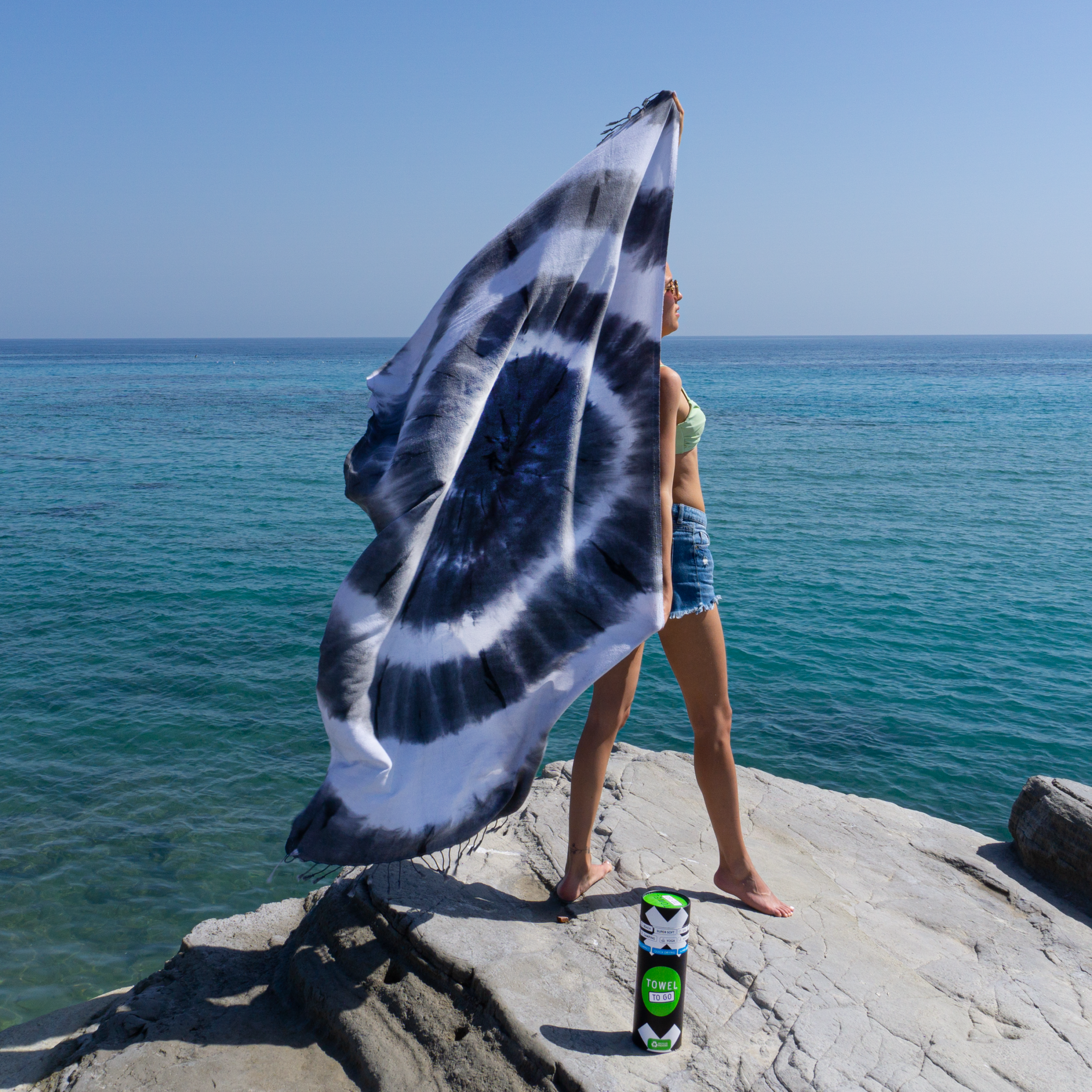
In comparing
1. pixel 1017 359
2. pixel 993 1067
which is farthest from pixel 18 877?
pixel 1017 359

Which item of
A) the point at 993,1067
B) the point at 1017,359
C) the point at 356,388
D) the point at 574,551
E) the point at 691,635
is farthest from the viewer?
the point at 1017,359

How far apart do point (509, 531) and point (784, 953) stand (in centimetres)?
193

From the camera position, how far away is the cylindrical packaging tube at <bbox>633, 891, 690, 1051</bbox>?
2.71 m

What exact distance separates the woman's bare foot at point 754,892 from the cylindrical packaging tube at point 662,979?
0.91 metres

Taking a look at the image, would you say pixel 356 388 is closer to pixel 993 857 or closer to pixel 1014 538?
pixel 1014 538

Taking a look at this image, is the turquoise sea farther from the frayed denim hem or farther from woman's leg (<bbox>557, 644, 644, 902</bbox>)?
the frayed denim hem

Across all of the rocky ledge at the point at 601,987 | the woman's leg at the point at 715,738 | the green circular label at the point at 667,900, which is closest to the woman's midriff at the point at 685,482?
the woman's leg at the point at 715,738

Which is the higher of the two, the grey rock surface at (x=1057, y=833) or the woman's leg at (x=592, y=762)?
the woman's leg at (x=592, y=762)

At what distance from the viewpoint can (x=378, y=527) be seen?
10.4 ft

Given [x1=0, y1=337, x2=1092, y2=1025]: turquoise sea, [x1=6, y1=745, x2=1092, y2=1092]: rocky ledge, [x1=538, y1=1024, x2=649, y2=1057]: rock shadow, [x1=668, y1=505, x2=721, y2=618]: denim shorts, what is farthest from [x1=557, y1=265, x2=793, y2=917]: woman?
[x1=0, y1=337, x2=1092, y2=1025]: turquoise sea

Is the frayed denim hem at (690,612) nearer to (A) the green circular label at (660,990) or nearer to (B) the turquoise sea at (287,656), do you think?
(A) the green circular label at (660,990)

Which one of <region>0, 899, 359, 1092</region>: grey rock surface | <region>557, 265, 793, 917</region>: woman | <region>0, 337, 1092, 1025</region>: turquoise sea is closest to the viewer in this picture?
<region>0, 899, 359, 1092</region>: grey rock surface

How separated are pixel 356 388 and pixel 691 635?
64.9m

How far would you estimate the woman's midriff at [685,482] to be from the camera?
327cm
